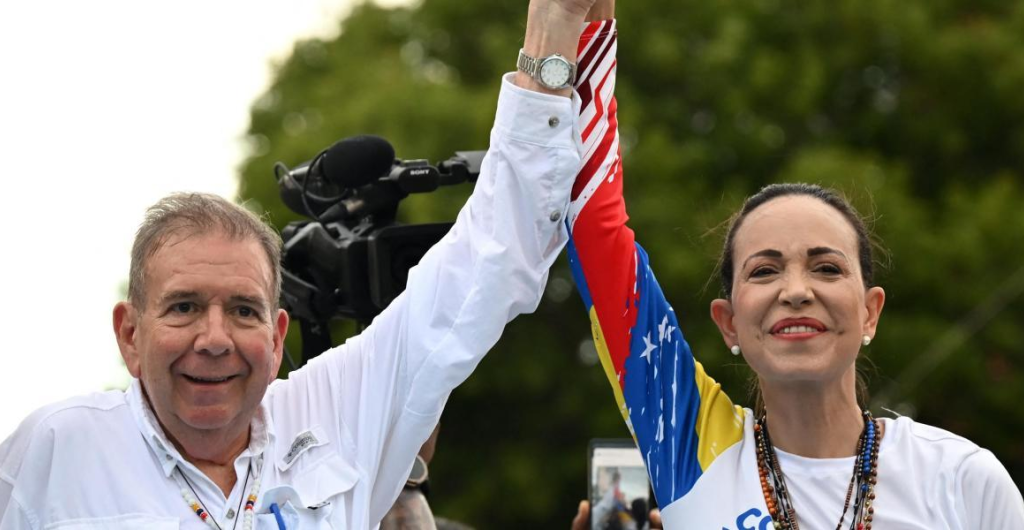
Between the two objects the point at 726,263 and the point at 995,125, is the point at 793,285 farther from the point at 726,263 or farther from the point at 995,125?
the point at 995,125

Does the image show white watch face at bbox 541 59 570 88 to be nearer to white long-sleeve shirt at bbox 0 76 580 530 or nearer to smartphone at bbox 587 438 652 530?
white long-sleeve shirt at bbox 0 76 580 530

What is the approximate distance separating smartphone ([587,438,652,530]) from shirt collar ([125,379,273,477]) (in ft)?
3.36

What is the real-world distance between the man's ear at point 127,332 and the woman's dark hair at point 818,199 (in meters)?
1.26

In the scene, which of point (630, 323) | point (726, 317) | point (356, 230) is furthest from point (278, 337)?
point (726, 317)

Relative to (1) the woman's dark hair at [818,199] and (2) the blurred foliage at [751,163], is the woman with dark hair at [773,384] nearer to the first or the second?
(1) the woman's dark hair at [818,199]

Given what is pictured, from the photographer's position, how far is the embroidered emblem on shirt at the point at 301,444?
276cm

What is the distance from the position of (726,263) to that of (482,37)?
11.0 m

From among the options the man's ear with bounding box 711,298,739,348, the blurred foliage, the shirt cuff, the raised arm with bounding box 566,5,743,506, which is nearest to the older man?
the shirt cuff

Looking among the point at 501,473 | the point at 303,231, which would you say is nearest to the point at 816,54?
the point at 501,473

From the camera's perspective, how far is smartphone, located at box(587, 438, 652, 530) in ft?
11.6

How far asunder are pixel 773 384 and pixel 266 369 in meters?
1.06

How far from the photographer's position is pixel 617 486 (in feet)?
11.7

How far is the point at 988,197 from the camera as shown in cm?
1241

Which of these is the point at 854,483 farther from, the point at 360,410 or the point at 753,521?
the point at 360,410
